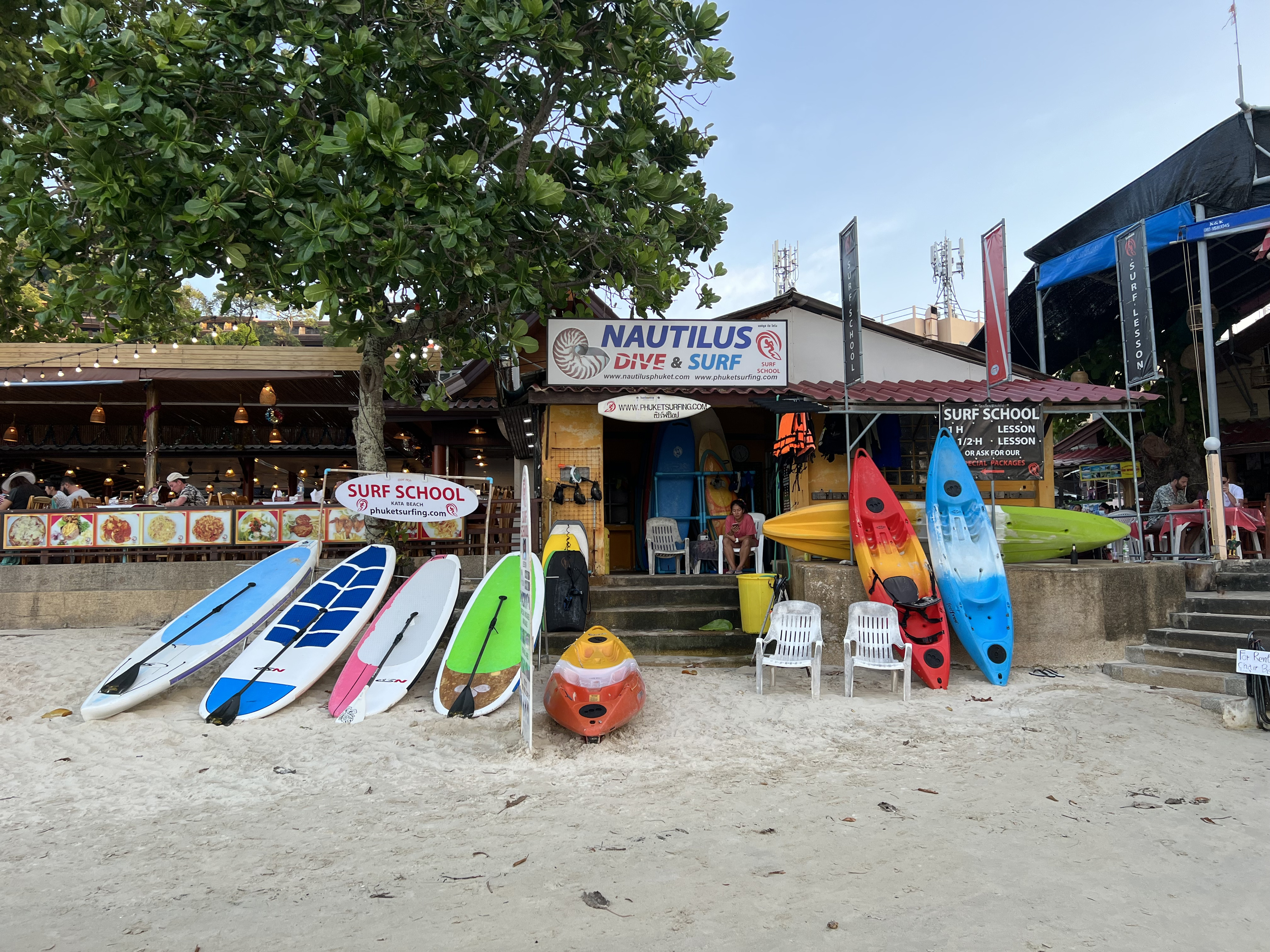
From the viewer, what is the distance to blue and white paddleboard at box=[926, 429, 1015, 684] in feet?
24.6

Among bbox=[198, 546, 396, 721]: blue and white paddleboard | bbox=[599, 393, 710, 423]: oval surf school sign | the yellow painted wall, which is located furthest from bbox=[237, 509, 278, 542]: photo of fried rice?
bbox=[599, 393, 710, 423]: oval surf school sign

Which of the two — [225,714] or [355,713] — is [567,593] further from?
[225,714]

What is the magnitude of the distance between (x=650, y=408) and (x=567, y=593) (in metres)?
2.24

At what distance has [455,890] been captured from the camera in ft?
11.9

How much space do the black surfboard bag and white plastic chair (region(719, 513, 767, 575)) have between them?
2085 mm

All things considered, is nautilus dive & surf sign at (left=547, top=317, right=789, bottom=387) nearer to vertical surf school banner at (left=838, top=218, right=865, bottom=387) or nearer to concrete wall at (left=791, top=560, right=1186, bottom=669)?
vertical surf school banner at (left=838, top=218, right=865, bottom=387)

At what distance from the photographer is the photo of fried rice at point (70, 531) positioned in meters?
9.04

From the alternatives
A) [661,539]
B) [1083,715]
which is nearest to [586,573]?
[661,539]

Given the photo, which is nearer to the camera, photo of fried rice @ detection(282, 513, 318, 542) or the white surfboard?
the white surfboard

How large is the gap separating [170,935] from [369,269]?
5.73 m

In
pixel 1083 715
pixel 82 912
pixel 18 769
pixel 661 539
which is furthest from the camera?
pixel 661 539

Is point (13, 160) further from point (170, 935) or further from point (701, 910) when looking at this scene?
point (701, 910)

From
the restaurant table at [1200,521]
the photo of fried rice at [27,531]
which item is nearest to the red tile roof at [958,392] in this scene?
the restaurant table at [1200,521]

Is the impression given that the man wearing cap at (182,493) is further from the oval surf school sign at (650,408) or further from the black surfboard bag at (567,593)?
the oval surf school sign at (650,408)
